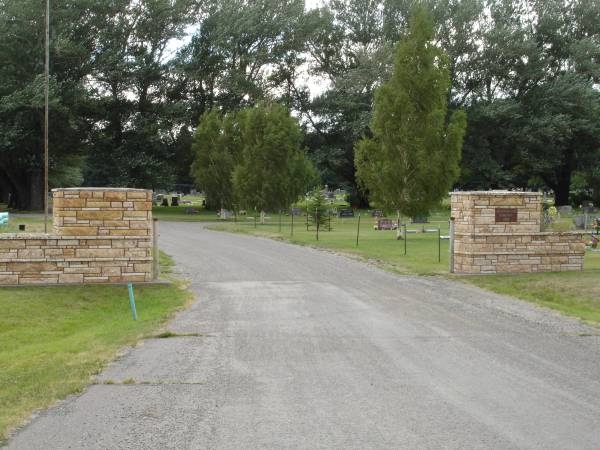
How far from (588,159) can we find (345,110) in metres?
18.4

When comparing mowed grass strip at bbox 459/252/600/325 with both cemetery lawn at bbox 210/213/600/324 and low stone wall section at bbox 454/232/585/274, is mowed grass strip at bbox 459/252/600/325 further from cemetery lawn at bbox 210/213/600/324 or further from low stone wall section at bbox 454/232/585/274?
low stone wall section at bbox 454/232/585/274

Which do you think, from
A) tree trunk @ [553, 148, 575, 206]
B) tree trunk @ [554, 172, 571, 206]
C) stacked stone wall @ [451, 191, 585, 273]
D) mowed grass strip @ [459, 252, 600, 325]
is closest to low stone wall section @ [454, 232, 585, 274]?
stacked stone wall @ [451, 191, 585, 273]

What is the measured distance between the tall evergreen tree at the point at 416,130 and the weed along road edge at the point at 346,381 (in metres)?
15.2

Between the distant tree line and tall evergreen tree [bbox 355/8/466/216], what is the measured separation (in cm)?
1655

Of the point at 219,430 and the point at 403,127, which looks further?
the point at 403,127

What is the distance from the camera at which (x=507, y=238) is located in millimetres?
15617

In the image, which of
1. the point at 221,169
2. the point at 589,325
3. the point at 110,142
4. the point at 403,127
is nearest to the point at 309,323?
the point at 589,325

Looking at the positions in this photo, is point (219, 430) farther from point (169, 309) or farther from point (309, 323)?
point (169, 309)

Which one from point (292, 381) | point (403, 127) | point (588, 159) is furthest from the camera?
point (588, 159)

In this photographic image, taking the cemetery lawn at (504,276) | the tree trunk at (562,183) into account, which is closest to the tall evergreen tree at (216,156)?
the cemetery lawn at (504,276)

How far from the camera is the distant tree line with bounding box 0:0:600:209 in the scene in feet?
149

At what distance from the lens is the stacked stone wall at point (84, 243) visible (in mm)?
13484

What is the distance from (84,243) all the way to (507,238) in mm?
8992

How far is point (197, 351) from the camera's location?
7965 mm
